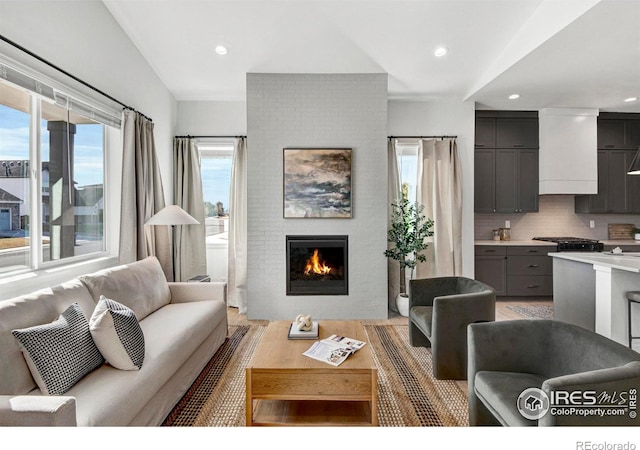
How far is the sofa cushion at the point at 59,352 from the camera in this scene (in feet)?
5.08

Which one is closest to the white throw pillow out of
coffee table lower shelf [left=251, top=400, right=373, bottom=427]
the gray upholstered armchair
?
coffee table lower shelf [left=251, top=400, right=373, bottom=427]

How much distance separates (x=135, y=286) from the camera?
8.71 ft

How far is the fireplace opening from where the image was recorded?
3.93 m

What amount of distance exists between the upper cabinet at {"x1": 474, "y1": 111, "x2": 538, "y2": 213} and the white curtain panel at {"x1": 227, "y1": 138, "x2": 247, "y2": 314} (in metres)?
3.18

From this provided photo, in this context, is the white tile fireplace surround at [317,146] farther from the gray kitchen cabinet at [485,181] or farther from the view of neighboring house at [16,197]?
the view of neighboring house at [16,197]

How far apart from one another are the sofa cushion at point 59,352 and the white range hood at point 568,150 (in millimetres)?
5272

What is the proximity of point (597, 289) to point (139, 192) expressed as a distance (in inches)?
166

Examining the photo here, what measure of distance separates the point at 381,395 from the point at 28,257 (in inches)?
105

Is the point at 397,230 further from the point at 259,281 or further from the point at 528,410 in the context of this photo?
the point at 528,410

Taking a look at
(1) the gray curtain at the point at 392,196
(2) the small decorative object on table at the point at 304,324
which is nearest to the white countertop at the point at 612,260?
(1) the gray curtain at the point at 392,196

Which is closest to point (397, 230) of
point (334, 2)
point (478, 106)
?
point (478, 106)

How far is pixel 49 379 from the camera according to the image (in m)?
1.55

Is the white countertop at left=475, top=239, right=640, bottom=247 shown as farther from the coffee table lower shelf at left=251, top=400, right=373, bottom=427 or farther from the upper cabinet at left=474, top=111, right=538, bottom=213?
the coffee table lower shelf at left=251, top=400, right=373, bottom=427
